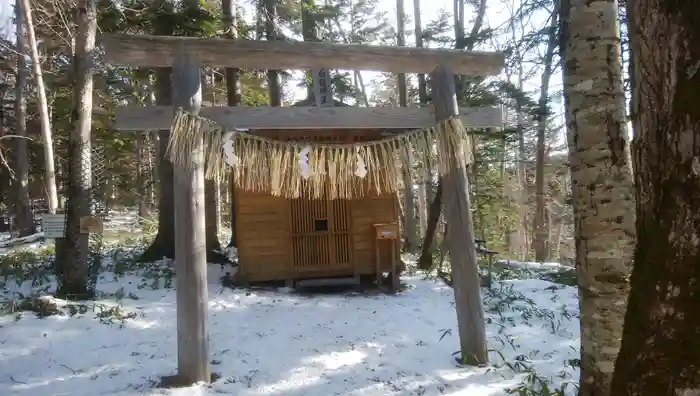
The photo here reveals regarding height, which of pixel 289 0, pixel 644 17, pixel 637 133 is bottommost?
pixel 637 133

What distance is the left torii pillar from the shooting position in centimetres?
469

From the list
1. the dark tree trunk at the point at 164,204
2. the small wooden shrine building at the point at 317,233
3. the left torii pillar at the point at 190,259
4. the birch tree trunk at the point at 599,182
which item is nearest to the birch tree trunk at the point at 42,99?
the dark tree trunk at the point at 164,204

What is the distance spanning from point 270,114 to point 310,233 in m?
4.58

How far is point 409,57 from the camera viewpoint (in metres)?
5.43

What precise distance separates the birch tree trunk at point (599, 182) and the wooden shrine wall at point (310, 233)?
5.98 meters

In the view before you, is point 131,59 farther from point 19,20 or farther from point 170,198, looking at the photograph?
point 19,20

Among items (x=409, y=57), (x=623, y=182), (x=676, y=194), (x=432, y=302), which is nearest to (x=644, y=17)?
(x=676, y=194)

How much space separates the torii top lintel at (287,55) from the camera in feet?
15.6

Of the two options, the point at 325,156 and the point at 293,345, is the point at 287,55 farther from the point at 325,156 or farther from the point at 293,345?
the point at 293,345

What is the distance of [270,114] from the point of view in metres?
5.17

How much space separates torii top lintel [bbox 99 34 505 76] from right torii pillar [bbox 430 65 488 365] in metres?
0.38

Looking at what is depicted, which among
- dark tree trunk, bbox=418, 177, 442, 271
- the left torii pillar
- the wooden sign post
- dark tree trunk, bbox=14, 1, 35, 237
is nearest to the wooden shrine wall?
dark tree trunk, bbox=418, 177, 442, 271

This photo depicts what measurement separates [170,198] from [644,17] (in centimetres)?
1032

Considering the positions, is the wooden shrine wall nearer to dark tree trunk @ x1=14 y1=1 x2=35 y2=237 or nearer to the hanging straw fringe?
the hanging straw fringe
